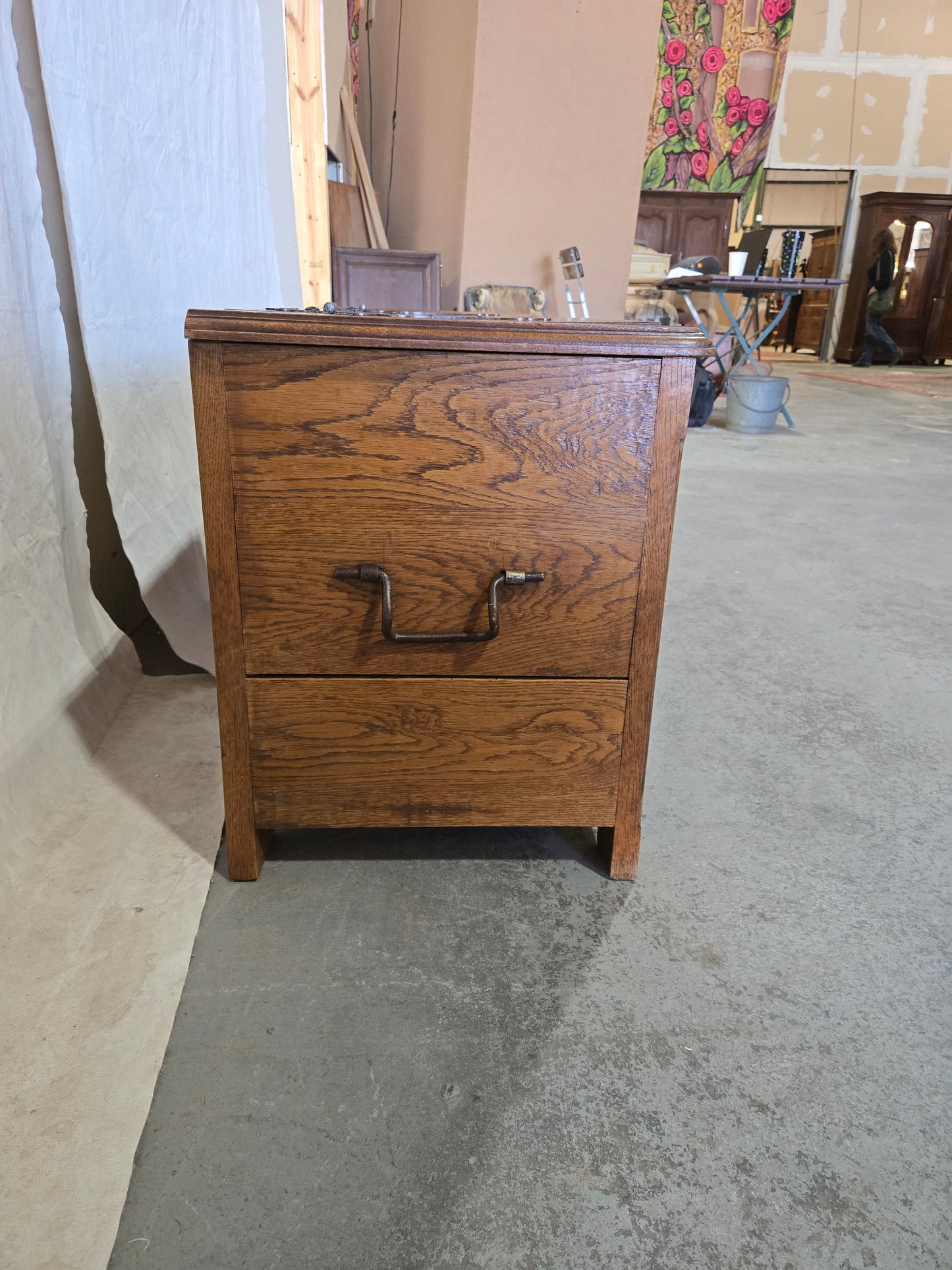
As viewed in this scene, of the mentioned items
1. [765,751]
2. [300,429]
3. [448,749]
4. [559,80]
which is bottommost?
Result: [765,751]

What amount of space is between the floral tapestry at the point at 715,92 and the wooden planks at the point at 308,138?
6.97 metres

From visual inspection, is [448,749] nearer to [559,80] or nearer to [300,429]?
[300,429]

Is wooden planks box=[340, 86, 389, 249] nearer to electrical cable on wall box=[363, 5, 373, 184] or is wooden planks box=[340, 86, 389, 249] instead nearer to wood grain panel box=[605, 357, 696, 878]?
electrical cable on wall box=[363, 5, 373, 184]

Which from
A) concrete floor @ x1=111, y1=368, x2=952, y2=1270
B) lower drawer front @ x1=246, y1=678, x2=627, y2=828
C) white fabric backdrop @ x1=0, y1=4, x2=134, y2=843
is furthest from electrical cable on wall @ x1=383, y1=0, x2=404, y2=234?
lower drawer front @ x1=246, y1=678, x2=627, y2=828

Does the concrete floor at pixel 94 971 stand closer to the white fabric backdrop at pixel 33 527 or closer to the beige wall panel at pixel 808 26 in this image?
the white fabric backdrop at pixel 33 527

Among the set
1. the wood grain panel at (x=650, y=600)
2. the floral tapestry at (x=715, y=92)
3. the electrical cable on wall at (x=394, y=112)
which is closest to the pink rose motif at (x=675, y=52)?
the floral tapestry at (x=715, y=92)

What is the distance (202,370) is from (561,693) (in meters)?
0.51

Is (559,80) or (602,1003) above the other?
(559,80)

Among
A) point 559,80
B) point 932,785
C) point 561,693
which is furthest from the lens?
point 559,80

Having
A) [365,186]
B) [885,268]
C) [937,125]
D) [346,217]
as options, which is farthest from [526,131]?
[937,125]

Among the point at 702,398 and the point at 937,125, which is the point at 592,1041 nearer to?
the point at 702,398

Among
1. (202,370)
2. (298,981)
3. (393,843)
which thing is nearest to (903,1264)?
(298,981)

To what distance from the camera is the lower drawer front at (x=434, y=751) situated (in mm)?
940

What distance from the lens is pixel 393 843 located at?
3.60ft
